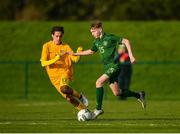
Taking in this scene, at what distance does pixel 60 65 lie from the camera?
1844 cm

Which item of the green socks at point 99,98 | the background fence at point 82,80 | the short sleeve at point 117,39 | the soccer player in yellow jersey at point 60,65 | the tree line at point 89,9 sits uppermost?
the tree line at point 89,9

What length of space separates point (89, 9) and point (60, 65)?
3100cm

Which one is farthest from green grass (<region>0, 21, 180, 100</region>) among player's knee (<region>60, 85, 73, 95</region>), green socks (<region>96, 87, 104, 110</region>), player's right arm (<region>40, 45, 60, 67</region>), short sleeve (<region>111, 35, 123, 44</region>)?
short sleeve (<region>111, 35, 123, 44</region>)

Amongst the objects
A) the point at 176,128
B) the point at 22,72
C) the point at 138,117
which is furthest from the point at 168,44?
the point at 176,128

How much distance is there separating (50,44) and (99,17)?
29.3 m

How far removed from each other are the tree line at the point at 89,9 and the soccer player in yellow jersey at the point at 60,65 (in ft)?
88.5

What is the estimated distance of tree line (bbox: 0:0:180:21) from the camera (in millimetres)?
45438

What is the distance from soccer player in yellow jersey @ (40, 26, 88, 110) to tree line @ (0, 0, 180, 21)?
27.0 metres

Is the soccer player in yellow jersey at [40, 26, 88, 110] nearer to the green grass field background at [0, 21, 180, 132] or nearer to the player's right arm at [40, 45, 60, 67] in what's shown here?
the player's right arm at [40, 45, 60, 67]

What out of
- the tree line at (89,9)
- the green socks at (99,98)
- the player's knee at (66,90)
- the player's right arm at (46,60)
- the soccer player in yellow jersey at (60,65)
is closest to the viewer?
the green socks at (99,98)

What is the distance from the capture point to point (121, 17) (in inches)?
1807

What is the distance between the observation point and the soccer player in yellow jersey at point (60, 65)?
59.4ft

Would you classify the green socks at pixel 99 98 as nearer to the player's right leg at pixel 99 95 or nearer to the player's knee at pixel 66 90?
the player's right leg at pixel 99 95

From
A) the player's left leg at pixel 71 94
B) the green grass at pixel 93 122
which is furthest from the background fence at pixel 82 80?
the player's left leg at pixel 71 94
